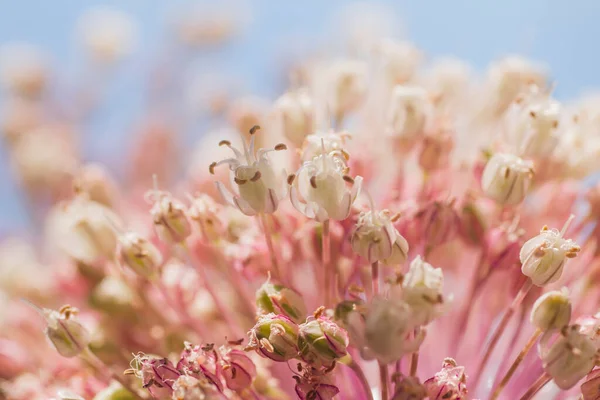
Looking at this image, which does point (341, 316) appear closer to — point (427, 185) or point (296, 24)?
point (427, 185)

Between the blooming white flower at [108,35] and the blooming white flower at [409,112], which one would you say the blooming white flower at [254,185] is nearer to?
the blooming white flower at [409,112]

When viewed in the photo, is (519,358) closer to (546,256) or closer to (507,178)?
Answer: (546,256)

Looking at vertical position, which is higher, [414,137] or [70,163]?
[70,163]

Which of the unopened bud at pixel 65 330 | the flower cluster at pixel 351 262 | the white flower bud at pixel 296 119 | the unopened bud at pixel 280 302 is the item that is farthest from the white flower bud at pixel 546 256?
the unopened bud at pixel 65 330

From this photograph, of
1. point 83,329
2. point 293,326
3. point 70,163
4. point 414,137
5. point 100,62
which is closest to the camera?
point 293,326

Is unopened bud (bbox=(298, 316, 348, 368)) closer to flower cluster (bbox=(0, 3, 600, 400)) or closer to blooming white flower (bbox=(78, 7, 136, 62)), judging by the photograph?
flower cluster (bbox=(0, 3, 600, 400))

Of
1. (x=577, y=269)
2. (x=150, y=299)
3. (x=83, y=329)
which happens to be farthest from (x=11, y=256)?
(x=577, y=269)
